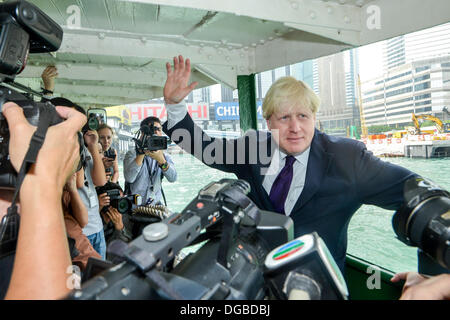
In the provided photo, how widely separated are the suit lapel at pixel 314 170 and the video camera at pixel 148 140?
1423 mm

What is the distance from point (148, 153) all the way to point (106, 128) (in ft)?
3.27

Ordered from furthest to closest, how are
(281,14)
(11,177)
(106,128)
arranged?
1. (106,128)
2. (281,14)
3. (11,177)

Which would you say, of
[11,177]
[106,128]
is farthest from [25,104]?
[106,128]

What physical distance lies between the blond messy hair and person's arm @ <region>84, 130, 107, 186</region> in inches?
50.6

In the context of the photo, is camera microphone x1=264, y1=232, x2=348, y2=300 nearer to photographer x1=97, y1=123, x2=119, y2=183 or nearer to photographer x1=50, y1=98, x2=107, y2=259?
photographer x1=50, y1=98, x2=107, y2=259

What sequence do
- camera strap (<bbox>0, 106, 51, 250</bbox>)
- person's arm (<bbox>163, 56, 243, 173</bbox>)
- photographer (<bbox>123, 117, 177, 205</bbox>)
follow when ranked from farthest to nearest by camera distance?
photographer (<bbox>123, 117, 177, 205</bbox>) → person's arm (<bbox>163, 56, 243, 173</bbox>) → camera strap (<bbox>0, 106, 51, 250</bbox>)

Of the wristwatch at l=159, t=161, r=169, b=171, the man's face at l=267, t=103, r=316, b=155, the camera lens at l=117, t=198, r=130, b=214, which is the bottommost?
the camera lens at l=117, t=198, r=130, b=214

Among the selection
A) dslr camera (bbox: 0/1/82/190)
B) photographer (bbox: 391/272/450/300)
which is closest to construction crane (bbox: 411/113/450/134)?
photographer (bbox: 391/272/450/300)

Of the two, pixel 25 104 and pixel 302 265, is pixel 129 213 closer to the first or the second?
pixel 25 104

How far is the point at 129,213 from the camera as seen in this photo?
222 cm

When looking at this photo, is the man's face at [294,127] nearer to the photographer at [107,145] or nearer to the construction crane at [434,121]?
the photographer at [107,145]

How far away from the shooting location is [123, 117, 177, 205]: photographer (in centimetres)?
272

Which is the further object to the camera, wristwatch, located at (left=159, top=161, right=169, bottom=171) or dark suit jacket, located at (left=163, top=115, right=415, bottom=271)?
wristwatch, located at (left=159, top=161, right=169, bottom=171)

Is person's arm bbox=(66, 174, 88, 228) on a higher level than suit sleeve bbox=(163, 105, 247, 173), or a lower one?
lower
